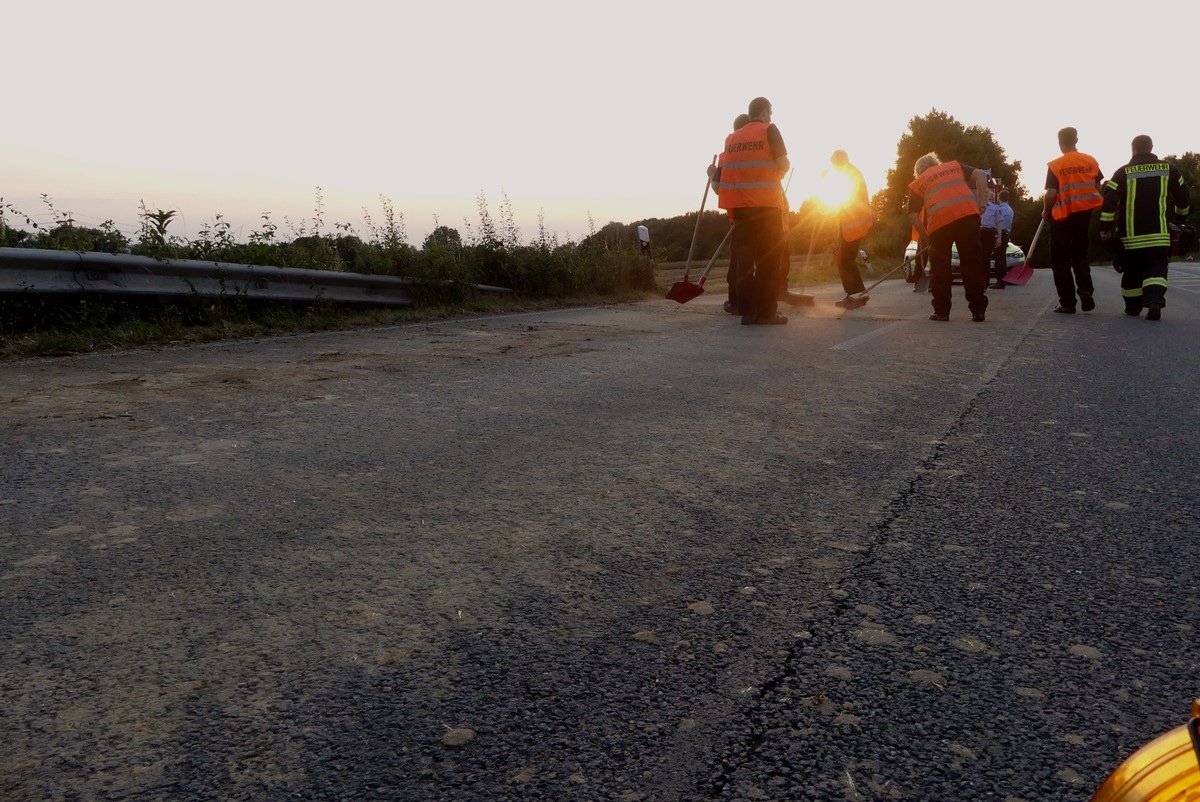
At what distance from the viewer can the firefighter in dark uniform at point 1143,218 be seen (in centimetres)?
1035

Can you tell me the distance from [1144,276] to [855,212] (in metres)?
3.50

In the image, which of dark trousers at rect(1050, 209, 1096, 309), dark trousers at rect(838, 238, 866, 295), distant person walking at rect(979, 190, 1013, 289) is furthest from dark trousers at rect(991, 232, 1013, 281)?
dark trousers at rect(1050, 209, 1096, 309)

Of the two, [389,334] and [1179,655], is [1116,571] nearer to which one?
[1179,655]

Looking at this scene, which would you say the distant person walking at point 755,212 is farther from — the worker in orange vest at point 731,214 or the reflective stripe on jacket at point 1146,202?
the reflective stripe on jacket at point 1146,202

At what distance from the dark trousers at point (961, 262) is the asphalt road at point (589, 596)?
527 cm

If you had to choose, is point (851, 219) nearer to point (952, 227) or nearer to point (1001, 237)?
point (952, 227)

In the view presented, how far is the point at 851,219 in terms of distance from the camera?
42.0 feet

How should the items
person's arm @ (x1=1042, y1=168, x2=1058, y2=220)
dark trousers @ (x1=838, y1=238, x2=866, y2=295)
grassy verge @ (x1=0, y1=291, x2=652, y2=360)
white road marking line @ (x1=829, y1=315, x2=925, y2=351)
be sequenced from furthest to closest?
dark trousers @ (x1=838, y1=238, x2=866, y2=295), person's arm @ (x1=1042, y1=168, x2=1058, y2=220), white road marking line @ (x1=829, y1=315, x2=925, y2=351), grassy verge @ (x1=0, y1=291, x2=652, y2=360)

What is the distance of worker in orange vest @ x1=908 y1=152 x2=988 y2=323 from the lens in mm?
10172

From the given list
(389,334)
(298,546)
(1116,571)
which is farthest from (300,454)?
(389,334)

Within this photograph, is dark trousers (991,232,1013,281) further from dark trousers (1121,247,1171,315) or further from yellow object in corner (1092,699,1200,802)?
yellow object in corner (1092,699,1200,802)

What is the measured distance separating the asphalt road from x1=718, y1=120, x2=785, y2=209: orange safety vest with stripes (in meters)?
4.86

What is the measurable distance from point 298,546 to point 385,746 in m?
1.16

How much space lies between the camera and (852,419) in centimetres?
468
